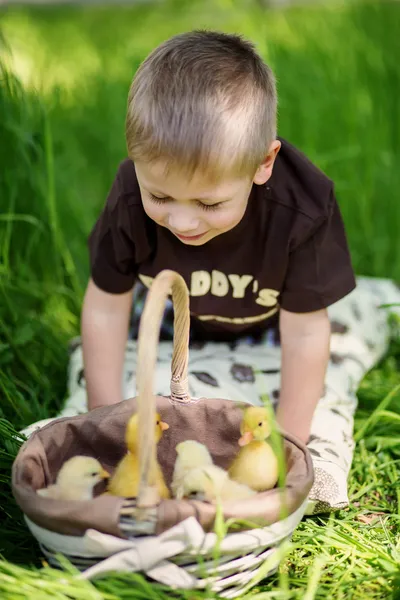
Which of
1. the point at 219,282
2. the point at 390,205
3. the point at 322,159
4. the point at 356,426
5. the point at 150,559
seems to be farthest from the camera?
the point at 390,205

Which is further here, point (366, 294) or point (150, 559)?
point (366, 294)

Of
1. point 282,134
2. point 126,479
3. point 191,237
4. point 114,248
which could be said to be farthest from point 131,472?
point 282,134

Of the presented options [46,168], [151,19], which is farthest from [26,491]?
[151,19]

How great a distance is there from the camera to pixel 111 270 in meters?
1.82

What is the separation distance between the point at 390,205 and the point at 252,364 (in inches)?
39.1

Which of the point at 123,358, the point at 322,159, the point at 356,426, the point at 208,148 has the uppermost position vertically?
the point at 208,148

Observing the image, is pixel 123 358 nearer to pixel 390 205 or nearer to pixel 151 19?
pixel 390 205

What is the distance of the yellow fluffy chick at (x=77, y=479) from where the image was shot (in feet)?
4.32

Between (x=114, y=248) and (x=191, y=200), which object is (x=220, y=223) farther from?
(x=114, y=248)

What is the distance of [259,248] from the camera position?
1.74 meters

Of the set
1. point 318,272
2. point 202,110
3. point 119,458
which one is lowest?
point 119,458

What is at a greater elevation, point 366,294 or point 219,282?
point 219,282

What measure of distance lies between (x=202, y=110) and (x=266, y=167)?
0.77 ft

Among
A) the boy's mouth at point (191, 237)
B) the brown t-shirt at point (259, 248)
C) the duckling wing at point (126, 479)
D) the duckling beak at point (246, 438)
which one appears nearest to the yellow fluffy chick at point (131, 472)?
the duckling wing at point (126, 479)
